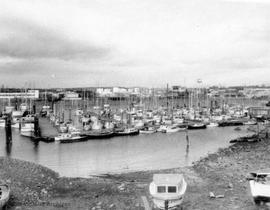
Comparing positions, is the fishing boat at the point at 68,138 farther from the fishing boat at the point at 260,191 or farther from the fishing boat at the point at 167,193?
the fishing boat at the point at 260,191

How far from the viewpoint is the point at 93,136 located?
1614 inches

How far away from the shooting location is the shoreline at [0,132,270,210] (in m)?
14.2

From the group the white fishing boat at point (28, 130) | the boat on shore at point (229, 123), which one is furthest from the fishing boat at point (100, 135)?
the boat on shore at point (229, 123)

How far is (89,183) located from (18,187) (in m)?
3.66

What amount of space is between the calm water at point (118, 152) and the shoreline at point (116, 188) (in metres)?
4.80

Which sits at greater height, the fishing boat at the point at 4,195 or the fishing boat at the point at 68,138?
the fishing boat at the point at 4,195

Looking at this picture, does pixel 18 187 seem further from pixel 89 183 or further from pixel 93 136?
pixel 93 136

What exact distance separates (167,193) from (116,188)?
15.4 ft

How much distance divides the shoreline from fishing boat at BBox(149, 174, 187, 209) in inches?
48.1

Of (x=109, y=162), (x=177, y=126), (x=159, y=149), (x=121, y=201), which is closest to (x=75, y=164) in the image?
(x=109, y=162)

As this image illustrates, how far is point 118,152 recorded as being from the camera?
32719 millimetres

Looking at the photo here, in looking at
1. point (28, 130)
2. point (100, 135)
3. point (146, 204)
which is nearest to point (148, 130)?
point (100, 135)

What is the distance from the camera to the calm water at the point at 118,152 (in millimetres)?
26562

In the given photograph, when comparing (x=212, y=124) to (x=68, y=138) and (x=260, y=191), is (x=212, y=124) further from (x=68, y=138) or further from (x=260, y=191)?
(x=260, y=191)
